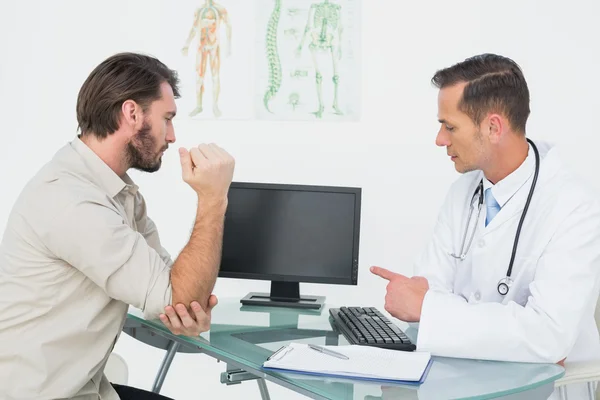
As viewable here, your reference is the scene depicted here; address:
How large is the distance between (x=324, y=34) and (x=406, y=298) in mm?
1828

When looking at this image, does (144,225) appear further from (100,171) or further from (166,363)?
(166,363)

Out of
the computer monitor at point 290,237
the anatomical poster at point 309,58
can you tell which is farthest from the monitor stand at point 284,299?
the anatomical poster at point 309,58

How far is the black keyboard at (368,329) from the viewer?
5.76ft

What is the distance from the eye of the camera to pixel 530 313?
167cm

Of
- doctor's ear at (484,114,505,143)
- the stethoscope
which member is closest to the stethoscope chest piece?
the stethoscope

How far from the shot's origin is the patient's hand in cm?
167

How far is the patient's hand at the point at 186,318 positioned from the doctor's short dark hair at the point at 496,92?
91cm

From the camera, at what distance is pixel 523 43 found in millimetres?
3168

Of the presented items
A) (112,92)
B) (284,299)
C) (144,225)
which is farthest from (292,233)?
(112,92)

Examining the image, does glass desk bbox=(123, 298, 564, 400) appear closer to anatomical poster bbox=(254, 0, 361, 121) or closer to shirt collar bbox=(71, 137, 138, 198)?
shirt collar bbox=(71, 137, 138, 198)

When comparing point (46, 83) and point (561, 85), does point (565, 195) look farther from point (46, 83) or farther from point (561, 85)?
point (46, 83)

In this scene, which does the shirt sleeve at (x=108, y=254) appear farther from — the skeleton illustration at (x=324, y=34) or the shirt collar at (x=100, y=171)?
the skeleton illustration at (x=324, y=34)

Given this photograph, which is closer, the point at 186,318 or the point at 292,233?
the point at 186,318

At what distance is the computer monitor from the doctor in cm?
28
